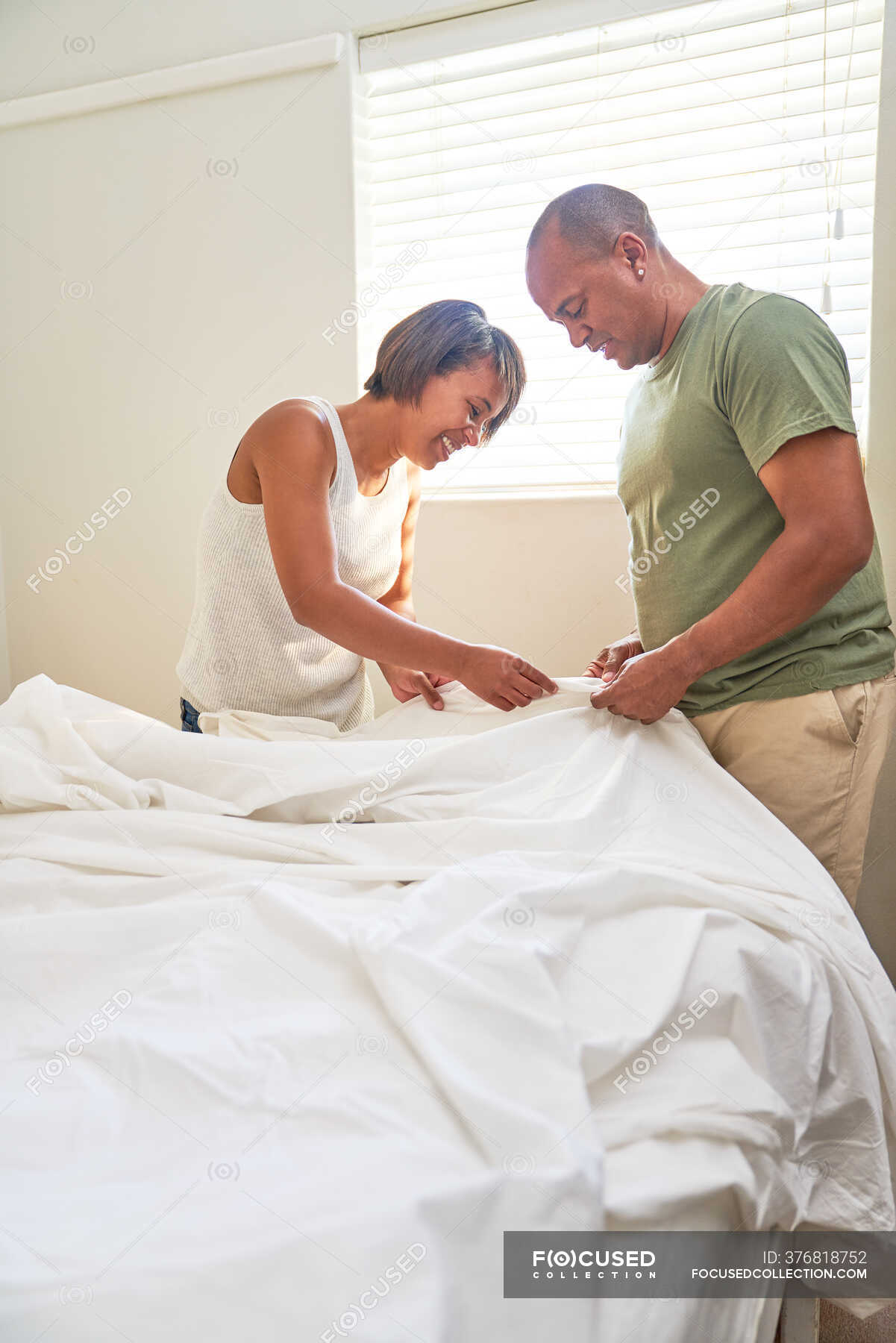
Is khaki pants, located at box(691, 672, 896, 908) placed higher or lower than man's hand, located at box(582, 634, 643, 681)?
lower

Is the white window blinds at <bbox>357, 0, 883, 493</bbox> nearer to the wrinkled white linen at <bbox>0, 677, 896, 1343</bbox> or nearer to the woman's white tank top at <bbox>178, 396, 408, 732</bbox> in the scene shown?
the woman's white tank top at <bbox>178, 396, 408, 732</bbox>

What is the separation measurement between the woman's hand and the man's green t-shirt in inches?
8.9

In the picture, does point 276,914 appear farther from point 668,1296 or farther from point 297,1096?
point 668,1296

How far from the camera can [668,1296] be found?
69cm

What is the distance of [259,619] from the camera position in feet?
5.29

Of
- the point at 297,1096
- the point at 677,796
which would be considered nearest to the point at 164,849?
the point at 297,1096

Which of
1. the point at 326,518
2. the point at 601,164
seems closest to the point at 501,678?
the point at 326,518

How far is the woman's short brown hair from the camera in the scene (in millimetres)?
1567

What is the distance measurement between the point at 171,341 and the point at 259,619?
4.84 feet

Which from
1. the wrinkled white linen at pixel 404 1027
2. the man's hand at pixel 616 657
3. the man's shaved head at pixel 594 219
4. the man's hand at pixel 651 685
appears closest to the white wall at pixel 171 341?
the man's hand at pixel 616 657

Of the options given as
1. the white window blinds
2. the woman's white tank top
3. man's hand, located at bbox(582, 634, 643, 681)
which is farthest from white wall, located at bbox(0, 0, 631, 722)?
the woman's white tank top

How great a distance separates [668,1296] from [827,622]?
35.8 inches

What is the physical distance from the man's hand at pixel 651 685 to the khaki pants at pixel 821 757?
0.45 feet

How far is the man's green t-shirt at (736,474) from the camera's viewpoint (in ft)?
4.02
